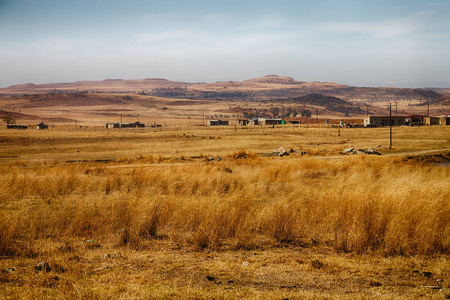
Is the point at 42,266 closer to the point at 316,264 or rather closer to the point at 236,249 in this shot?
the point at 236,249

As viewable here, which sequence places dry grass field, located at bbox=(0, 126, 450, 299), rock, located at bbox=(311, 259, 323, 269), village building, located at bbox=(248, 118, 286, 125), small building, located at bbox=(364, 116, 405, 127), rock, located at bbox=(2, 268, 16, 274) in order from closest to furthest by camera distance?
dry grass field, located at bbox=(0, 126, 450, 299) → rock, located at bbox=(2, 268, 16, 274) → rock, located at bbox=(311, 259, 323, 269) → small building, located at bbox=(364, 116, 405, 127) → village building, located at bbox=(248, 118, 286, 125)

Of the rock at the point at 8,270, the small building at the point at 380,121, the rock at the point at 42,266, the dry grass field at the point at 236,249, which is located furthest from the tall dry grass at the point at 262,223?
the small building at the point at 380,121

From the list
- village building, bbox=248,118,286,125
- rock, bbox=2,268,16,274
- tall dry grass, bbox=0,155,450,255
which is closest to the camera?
rock, bbox=2,268,16,274

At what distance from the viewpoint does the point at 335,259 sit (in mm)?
7145

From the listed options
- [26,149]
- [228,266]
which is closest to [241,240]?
[228,266]

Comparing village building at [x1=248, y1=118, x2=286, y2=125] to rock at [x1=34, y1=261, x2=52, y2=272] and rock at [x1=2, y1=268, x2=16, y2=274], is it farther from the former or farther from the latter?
rock at [x1=2, y1=268, x2=16, y2=274]

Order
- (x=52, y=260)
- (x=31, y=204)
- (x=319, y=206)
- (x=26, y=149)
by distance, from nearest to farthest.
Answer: (x=52, y=260) → (x=319, y=206) → (x=31, y=204) → (x=26, y=149)

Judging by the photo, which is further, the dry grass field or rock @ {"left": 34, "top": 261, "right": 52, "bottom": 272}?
rock @ {"left": 34, "top": 261, "right": 52, "bottom": 272}

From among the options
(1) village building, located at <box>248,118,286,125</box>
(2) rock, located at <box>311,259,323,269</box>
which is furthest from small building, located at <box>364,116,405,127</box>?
(2) rock, located at <box>311,259,323,269</box>

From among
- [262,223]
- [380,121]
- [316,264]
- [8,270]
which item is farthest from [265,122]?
[8,270]

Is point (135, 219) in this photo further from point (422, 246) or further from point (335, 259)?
point (422, 246)

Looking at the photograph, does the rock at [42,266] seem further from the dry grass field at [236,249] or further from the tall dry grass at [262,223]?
the tall dry grass at [262,223]

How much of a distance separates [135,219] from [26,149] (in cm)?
4900

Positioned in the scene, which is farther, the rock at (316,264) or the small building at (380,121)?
the small building at (380,121)
